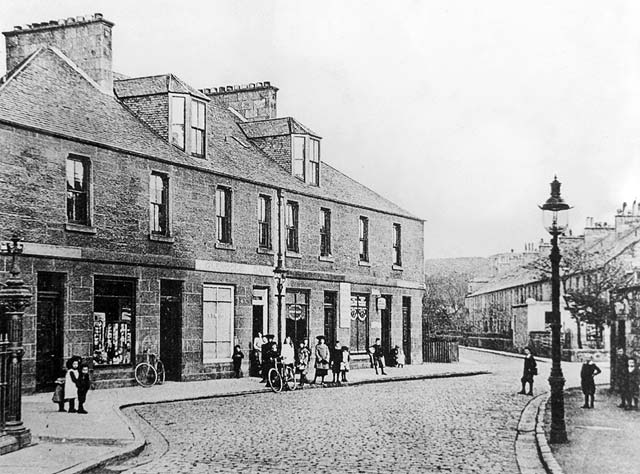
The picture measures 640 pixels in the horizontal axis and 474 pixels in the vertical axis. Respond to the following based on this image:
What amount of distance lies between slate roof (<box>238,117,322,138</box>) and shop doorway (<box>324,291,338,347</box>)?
5.76m

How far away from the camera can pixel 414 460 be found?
34.8ft

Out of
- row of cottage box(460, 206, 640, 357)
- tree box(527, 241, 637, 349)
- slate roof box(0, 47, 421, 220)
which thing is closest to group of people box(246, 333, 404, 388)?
slate roof box(0, 47, 421, 220)

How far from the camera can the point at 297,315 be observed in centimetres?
2820

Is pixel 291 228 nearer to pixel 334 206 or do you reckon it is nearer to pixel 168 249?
pixel 334 206

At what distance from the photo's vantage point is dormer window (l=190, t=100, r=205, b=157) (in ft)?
80.4

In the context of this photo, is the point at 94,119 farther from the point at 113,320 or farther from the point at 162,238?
the point at 113,320

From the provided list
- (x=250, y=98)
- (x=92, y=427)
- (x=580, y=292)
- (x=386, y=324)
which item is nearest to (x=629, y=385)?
(x=92, y=427)

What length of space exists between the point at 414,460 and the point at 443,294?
88.0m

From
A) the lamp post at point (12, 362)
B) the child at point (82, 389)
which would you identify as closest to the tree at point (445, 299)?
the child at point (82, 389)

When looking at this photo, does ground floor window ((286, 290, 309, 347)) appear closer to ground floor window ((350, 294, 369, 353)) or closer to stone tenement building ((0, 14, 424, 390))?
stone tenement building ((0, 14, 424, 390))

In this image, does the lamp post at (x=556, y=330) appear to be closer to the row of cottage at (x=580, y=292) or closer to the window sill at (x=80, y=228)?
the row of cottage at (x=580, y=292)

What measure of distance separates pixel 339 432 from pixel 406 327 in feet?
71.9

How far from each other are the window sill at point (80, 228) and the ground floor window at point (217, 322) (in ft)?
15.2

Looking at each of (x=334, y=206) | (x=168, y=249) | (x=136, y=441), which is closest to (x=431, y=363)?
(x=334, y=206)
